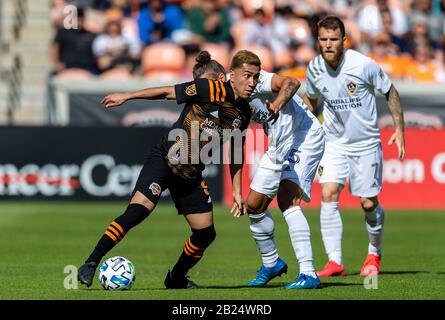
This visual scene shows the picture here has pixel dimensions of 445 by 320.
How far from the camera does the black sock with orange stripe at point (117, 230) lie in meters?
9.42

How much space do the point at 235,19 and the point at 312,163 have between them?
15642mm

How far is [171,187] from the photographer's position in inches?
385

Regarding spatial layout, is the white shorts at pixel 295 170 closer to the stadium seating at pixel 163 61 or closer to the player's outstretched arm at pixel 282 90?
the player's outstretched arm at pixel 282 90

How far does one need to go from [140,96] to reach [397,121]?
10.3 ft

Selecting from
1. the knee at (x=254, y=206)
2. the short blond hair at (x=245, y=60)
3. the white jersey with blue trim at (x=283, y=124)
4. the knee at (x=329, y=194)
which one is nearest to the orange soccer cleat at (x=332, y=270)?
the knee at (x=329, y=194)

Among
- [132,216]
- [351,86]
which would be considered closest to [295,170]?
[132,216]

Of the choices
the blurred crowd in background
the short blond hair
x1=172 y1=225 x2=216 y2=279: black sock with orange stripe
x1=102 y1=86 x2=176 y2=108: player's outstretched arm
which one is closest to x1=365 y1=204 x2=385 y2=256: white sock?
x1=172 y1=225 x2=216 y2=279: black sock with orange stripe

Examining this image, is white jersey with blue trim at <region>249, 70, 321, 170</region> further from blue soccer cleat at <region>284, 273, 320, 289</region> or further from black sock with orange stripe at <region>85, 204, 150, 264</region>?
black sock with orange stripe at <region>85, 204, 150, 264</region>

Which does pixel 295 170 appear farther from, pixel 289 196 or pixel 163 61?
pixel 163 61

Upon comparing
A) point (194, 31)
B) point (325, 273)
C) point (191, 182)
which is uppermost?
point (194, 31)

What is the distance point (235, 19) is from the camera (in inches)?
1004
